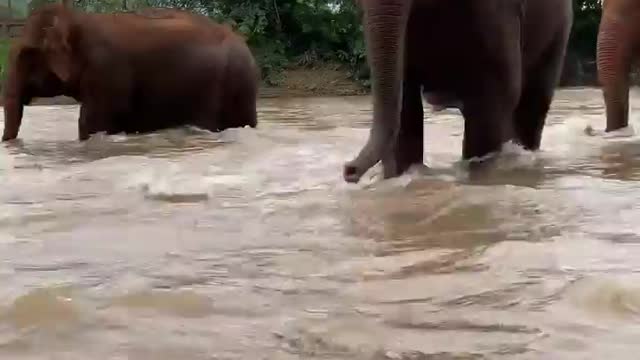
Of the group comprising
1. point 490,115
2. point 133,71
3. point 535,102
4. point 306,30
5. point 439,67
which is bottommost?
point 306,30

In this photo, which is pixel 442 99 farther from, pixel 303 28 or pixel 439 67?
pixel 303 28

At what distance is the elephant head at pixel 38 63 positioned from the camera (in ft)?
25.5

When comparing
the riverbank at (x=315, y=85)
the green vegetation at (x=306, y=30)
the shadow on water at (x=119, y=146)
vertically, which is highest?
the shadow on water at (x=119, y=146)

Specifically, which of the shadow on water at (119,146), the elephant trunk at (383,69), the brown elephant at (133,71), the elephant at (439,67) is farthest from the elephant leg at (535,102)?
the brown elephant at (133,71)

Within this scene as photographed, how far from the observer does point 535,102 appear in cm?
589

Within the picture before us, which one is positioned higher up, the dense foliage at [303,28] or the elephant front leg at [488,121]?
the elephant front leg at [488,121]

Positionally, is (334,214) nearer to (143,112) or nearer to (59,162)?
(59,162)

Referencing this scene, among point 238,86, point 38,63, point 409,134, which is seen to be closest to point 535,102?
point 409,134

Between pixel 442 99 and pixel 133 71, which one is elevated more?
pixel 442 99

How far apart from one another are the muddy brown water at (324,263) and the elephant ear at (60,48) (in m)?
2.48

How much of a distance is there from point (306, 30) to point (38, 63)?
14.8m

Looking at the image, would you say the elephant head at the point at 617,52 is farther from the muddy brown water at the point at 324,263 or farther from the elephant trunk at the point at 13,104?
the elephant trunk at the point at 13,104

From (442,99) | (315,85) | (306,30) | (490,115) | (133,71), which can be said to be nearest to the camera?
(490,115)

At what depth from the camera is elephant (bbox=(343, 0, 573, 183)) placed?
4.16 meters
